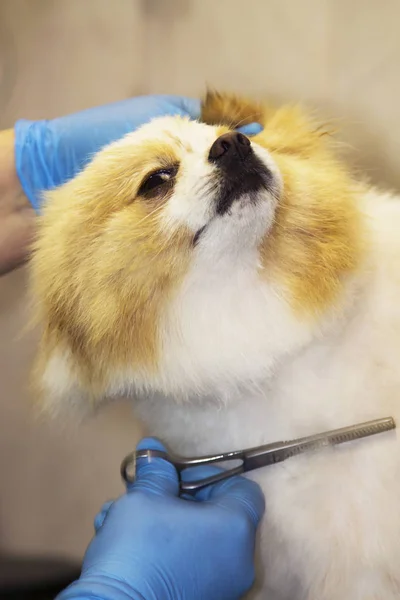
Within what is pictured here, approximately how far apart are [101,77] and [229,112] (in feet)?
2.72

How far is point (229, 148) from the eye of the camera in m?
0.73

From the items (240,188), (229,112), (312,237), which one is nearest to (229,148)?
(240,188)

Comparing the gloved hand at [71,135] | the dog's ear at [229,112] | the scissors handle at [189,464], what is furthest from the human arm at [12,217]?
the scissors handle at [189,464]

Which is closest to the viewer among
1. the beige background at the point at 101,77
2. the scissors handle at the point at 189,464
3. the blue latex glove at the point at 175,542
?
the blue latex glove at the point at 175,542

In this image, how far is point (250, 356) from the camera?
2.56ft

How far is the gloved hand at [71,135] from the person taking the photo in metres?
1.08

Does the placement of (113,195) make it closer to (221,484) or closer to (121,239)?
(121,239)

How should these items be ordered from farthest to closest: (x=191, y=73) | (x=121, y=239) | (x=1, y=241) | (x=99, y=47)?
1. (x=99, y=47)
2. (x=191, y=73)
3. (x=1, y=241)
4. (x=121, y=239)

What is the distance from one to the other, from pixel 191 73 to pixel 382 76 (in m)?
0.55

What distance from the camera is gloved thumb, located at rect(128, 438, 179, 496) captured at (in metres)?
0.80

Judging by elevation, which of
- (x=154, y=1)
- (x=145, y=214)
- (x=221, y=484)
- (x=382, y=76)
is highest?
(x=154, y=1)

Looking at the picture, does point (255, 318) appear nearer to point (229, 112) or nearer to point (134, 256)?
point (134, 256)

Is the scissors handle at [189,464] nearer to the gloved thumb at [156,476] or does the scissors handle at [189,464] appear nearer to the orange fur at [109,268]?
the gloved thumb at [156,476]

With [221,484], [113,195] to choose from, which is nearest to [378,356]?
[221,484]
